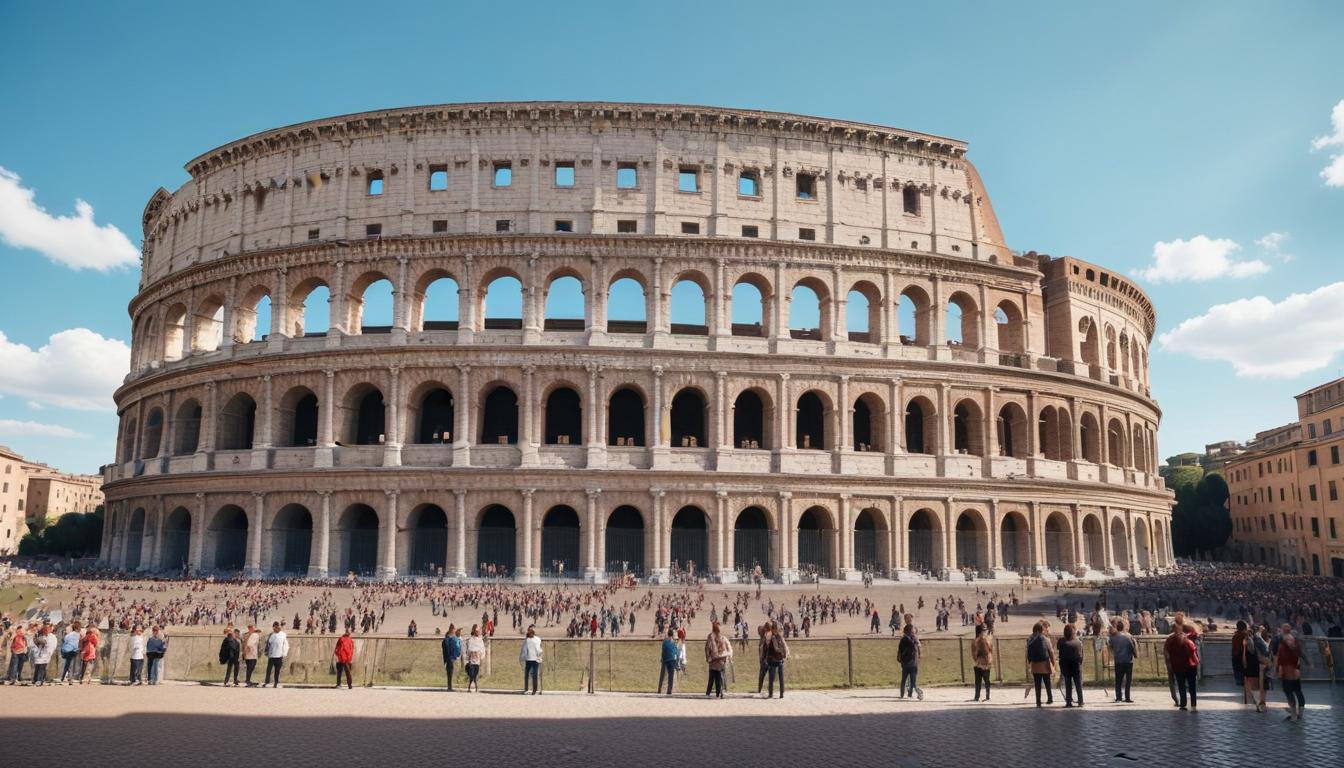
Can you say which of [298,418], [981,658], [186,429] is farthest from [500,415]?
[981,658]

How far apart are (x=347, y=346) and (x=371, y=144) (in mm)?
8575

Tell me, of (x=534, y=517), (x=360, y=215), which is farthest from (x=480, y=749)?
(x=360, y=215)

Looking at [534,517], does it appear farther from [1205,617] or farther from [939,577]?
[1205,617]

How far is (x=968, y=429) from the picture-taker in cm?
3722

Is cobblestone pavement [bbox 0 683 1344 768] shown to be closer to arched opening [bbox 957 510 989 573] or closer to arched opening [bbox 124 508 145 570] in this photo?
arched opening [bbox 957 510 989 573]

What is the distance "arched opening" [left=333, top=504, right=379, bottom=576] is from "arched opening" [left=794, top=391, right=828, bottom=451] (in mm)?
17413

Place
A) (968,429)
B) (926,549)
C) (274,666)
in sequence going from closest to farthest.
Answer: (274,666) → (926,549) → (968,429)

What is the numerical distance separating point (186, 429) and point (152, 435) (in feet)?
11.2

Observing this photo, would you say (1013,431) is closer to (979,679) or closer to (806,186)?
(806,186)

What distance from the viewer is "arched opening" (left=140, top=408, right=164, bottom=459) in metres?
39.6

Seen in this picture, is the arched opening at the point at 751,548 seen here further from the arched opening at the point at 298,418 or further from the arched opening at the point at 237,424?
the arched opening at the point at 237,424

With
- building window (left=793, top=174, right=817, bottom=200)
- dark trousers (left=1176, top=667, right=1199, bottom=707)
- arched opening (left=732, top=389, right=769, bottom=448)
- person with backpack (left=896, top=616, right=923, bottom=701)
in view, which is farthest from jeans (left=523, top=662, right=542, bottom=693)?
building window (left=793, top=174, right=817, bottom=200)

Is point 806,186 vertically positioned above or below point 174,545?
above

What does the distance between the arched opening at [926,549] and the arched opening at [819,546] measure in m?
3.37
